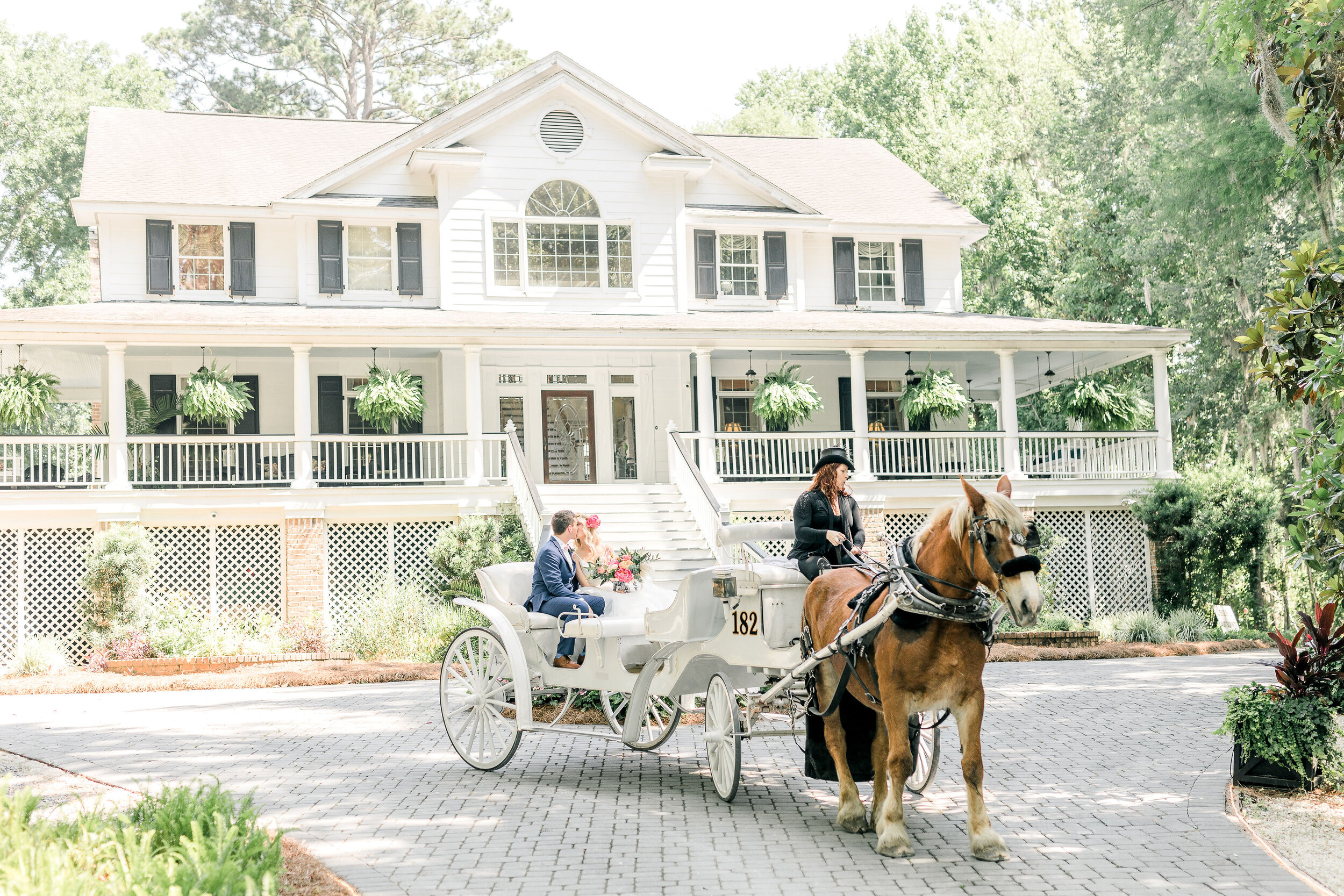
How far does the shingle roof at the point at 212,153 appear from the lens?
2402 cm

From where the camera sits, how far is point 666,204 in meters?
24.7

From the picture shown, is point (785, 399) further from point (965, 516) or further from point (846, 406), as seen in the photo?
point (965, 516)

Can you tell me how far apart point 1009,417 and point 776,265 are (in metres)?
5.96

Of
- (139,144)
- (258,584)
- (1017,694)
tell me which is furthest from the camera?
(139,144)

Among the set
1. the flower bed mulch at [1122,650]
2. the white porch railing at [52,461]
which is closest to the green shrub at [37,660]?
the white porch railing at [52,461]

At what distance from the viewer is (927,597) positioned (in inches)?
252

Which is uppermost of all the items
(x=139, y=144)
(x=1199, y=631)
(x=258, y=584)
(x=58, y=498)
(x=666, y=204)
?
(x=139, y=144)

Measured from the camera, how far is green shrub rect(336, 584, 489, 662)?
18.5m

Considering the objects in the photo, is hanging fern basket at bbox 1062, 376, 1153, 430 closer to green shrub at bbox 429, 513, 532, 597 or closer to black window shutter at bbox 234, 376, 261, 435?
green shrub at bbox 429, 513, 532, 597

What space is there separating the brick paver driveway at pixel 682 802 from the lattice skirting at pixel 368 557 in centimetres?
657

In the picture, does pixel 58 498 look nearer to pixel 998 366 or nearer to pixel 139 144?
pixel 139 144

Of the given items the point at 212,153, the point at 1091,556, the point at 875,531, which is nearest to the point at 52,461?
the point at 212,153

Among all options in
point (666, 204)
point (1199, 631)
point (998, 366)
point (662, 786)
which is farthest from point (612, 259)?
point (662, 786)

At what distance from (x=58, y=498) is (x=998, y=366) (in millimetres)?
18666
